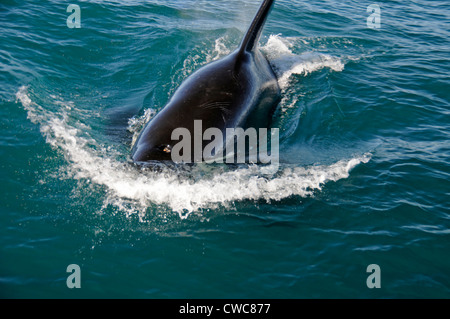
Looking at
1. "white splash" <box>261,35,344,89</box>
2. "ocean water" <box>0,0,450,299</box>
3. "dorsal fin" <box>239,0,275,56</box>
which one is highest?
"white splash" <box>261,35,344,89</box>

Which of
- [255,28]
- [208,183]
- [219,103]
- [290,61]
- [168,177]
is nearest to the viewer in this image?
[168,177]

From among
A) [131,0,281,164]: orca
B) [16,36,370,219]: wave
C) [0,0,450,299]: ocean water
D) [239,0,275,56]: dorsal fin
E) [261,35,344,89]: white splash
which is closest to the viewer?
[0,0,450,299]: ocean water

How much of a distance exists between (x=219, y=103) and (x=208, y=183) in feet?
6.13

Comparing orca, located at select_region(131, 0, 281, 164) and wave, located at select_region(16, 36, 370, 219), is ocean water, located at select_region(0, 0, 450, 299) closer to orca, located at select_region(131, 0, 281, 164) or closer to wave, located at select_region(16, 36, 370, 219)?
wave, located at select_region(16, 36, 370, 219)

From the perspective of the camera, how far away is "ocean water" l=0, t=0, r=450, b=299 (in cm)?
752

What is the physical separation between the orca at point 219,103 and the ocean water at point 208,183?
607 mm

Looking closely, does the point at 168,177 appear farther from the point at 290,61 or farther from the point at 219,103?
the point at 290,61

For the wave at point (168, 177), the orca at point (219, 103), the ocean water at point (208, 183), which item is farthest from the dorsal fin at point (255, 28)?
the wave at point (168, 177)

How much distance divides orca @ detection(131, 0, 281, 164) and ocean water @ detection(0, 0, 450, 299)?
607 mm

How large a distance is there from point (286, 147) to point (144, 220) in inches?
178

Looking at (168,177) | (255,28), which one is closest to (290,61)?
(255,28)

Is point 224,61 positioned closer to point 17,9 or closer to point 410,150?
point 410,150

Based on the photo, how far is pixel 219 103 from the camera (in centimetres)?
982

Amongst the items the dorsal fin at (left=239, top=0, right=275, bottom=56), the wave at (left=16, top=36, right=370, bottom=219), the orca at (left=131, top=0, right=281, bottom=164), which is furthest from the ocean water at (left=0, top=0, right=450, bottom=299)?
the dorsal fin at (left=239, top=0, right=275, bottom=56)
